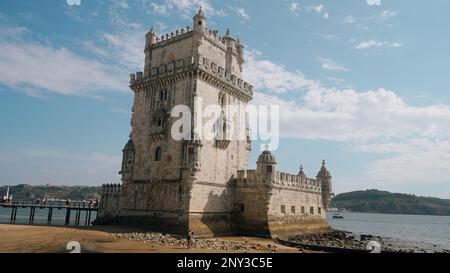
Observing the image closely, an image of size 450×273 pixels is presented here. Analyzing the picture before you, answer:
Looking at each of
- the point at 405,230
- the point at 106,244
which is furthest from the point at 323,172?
the point at 405,230

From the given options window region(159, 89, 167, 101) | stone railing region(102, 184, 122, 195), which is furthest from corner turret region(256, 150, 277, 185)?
stone railing region(102, 184, 122, 195)

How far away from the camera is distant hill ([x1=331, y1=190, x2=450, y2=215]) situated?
173625 millimetres

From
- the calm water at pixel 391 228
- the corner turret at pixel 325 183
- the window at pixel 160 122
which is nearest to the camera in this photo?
the window at pixel 160 122

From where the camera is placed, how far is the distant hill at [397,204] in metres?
174

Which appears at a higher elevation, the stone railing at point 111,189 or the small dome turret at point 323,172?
the small dome turret at point 323,172

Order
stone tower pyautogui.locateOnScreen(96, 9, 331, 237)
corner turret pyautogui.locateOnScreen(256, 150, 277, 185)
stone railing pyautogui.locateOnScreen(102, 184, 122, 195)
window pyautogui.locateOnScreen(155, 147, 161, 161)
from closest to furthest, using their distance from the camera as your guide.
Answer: stone tower pyautogui.locateOnScreen(96, 9, 331, 237), corner turret pyautogui.locateOnScreen(256, 150, 277, 185), window pyautogui.locateOnScreen(155, 147, 161, 161), stone railing pyautogui.locateOnScreen(102, 184, 122, 195)

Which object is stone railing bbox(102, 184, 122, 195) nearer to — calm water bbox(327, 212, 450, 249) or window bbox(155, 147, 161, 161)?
window bbox(155, 147, 161, 161)

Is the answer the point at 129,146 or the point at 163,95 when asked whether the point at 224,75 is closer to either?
the point at 163,95

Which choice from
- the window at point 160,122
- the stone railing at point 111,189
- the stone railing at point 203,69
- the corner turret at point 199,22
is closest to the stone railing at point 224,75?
the stone railing at point 203,69

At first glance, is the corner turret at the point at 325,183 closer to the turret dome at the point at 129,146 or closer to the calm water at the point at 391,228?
the calm water at the point at 391,228

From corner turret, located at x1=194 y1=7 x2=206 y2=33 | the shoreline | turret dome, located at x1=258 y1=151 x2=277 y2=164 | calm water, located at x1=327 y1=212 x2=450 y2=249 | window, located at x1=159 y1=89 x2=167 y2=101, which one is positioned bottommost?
calm water, located at x1=327 y1=212 x2=450 y2=249

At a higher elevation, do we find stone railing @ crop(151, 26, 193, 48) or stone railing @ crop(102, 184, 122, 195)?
stone railing @ crop(151, 26, 193, 48)
